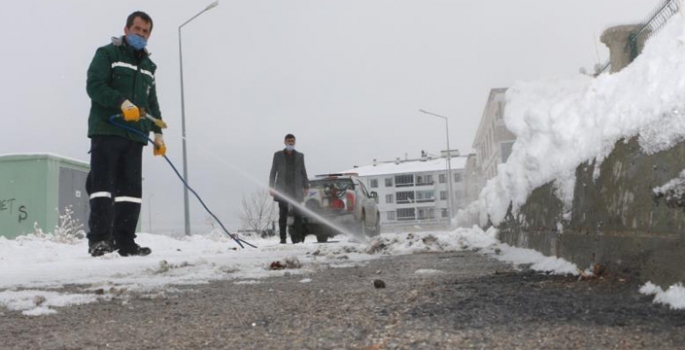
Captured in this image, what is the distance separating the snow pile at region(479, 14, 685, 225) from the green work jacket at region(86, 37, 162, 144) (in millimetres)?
4031

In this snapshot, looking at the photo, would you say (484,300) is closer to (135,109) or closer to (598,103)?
(598,103)

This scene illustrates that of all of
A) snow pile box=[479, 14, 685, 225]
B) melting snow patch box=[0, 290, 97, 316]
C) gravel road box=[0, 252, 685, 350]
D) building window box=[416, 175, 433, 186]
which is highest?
building window box=[416, 175, 433, 186]

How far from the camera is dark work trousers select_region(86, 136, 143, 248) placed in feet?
20.5

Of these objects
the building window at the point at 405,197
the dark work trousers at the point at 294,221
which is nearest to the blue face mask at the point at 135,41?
the dark work trousers at the point at 294,221

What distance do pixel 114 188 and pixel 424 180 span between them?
278 feet

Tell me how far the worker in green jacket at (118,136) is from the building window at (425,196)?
83.6m

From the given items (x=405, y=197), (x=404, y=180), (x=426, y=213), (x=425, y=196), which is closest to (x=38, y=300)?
(x=425, y=196)

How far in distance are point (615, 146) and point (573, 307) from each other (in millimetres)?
1036

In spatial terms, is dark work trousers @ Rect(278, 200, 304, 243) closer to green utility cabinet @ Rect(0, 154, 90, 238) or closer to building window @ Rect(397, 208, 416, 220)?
green utility cabinet @ Rect(0, 154, 90, 238)

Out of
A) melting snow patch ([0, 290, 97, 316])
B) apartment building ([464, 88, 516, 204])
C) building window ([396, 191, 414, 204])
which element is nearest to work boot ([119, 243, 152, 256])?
melting snow patch ([0, 290, 97, 316])

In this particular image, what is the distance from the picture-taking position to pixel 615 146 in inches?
115

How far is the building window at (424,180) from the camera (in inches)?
3526

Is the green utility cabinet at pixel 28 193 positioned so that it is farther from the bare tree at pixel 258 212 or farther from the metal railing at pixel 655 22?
the bare tree at pixel 258 212

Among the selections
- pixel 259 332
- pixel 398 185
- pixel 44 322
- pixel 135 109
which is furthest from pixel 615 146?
pixel 398 185
